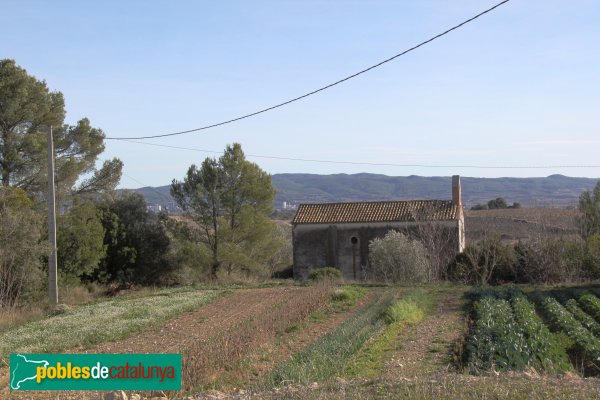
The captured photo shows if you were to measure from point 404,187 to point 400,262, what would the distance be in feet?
368

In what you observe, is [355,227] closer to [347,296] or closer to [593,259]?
[593,259]

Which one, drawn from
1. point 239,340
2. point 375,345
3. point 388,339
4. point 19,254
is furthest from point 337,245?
point 375,345

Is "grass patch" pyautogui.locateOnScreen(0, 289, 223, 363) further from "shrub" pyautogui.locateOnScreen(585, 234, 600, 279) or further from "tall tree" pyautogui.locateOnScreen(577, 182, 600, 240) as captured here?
"tall tree" pyautogui.locateOnScreen(577, 182, 600, 240)

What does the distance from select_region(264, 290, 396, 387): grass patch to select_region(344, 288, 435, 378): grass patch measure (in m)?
0.18

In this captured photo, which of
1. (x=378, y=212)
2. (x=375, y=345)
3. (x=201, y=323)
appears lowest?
(x=201, y=323)

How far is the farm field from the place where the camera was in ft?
28.9

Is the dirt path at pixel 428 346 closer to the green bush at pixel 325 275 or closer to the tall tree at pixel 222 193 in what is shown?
the green bush at pixel 325 275

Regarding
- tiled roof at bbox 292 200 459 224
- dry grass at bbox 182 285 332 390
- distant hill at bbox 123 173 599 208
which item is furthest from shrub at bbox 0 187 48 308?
distant hill at bbox 123 173 599 208

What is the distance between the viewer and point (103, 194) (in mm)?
35688

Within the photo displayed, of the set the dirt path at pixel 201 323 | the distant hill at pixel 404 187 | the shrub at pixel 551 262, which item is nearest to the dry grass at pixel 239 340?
the dirt path at pixel 201 323

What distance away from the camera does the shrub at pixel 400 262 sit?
106 feet

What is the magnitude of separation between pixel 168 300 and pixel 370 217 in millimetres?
22467

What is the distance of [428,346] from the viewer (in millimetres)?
13727

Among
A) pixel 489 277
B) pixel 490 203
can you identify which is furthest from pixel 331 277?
pixel 490 203
